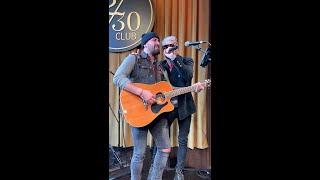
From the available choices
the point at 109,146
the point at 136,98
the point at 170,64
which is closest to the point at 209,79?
the point at 170,64

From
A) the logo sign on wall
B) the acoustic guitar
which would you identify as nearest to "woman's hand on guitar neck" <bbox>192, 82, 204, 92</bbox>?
the acoustic guitar

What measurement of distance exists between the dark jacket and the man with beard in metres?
0.04

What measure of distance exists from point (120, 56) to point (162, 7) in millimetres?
200

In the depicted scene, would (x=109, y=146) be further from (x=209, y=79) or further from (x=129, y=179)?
(x=209, y=79)

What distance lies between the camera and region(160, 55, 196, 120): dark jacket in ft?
4.30

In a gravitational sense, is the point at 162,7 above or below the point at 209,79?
above

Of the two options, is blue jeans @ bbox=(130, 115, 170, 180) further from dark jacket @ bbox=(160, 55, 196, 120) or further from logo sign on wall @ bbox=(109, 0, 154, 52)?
logo sign on wall @ bbox=(109, 0, 154, 52)

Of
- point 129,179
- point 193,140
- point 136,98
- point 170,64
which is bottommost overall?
point 129,179

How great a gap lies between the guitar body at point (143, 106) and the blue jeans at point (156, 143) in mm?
21

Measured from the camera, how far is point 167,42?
1.32 metres

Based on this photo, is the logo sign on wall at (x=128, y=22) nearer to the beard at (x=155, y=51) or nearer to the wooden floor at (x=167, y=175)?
the beard at (x=155, y=51)

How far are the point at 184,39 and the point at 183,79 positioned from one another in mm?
123

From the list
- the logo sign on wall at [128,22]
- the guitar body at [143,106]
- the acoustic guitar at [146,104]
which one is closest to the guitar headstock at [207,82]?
the acoustic guitar at [146,104]

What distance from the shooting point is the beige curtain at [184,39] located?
1308mm
